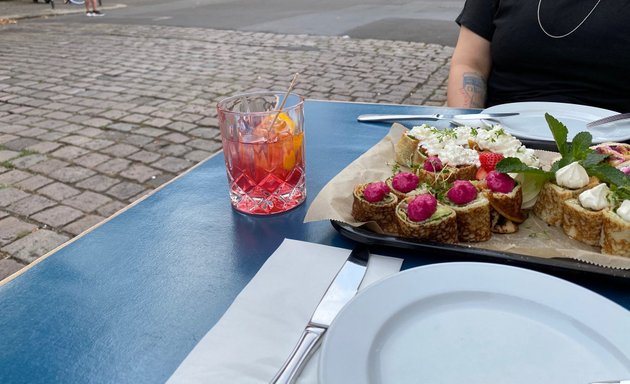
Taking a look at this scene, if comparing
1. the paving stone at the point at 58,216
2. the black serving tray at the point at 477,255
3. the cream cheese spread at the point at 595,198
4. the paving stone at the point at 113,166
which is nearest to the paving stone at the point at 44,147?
the paving stone at the point at 113,166

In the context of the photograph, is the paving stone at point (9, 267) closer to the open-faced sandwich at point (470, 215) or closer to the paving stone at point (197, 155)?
the paving stone at point (197, 155)

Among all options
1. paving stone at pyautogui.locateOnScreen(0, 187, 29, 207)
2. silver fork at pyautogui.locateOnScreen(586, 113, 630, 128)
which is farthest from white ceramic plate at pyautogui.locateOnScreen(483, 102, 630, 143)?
paving stone at pyautogui.locateOnScreen(0, 187, 29, 207)

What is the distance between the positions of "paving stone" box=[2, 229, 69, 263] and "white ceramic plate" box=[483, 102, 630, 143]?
2420 millimetres

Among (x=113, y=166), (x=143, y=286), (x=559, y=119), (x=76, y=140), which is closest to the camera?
(x=143, y=286)

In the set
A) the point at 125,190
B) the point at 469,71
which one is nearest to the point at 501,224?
the point at 469,71

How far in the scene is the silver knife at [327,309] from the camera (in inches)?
32.5

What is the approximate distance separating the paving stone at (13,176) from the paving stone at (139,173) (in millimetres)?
700

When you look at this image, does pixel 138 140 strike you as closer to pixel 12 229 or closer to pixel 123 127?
pixel 123 127

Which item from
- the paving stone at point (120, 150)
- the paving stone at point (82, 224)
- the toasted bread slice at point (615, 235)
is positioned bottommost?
the paving stone at point (82, 224)

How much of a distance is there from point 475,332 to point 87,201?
3027 millimetres

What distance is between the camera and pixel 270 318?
0.95 meters

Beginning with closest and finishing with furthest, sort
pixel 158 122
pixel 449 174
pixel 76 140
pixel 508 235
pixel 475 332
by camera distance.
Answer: pixel 475 332
pixel 508 235
pixel 449 174
pixel 76 140
pixel 158 122

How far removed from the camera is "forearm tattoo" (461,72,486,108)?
257 centimetres

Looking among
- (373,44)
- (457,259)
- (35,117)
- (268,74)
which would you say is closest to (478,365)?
(457,259)
